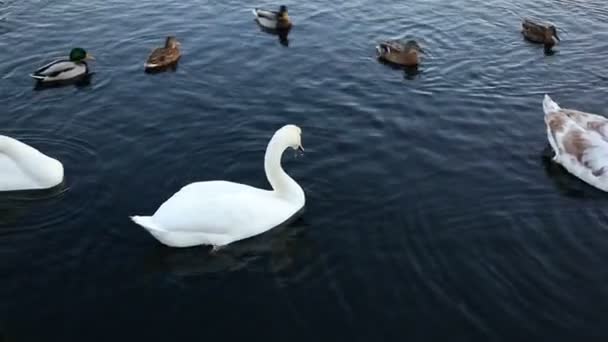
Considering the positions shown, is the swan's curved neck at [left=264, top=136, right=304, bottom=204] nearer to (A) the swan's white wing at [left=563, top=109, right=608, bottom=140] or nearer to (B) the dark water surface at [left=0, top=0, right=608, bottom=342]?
(B) the dark water surface at [left=0, top=0, right=608, bottom=342]

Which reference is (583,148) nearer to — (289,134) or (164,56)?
(289,134)

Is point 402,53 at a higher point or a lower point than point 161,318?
higher

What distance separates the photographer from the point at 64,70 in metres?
16.1

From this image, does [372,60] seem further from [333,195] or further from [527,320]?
[527,320]

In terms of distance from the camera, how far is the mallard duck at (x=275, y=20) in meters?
19.0

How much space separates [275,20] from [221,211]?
9608mm

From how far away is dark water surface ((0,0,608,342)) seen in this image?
30.4 feet

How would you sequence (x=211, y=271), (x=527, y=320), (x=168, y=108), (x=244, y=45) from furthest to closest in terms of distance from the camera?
1. (x=244, y=45)
2. (x=168, y=108)
3. (x=211, y=271)
4. (x=527, y=320)

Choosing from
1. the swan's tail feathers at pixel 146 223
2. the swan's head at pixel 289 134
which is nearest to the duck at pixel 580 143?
the swan's head at pixel 289 134

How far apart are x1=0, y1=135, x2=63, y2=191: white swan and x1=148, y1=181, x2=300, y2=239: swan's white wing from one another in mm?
2513

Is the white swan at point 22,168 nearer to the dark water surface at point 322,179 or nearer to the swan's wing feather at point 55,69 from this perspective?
the dark water surface at point 322,179

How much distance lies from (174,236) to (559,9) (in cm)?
1428

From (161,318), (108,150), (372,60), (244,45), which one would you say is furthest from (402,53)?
(161,318)

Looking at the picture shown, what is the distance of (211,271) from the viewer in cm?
1010
